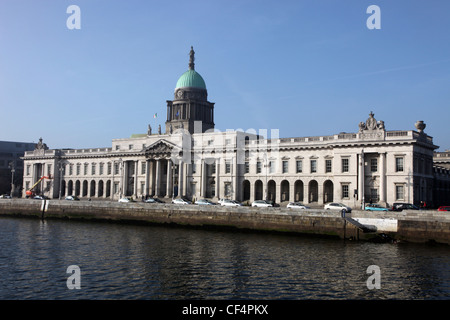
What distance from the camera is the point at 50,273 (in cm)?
2644

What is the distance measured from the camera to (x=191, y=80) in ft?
323

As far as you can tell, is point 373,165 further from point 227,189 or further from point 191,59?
point 191,59

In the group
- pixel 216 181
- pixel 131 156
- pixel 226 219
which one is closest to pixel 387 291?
pixel 226 219

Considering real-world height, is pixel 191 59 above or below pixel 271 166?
above

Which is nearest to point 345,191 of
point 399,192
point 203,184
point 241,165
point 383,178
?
point 383,178

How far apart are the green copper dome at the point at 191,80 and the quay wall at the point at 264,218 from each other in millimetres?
42935

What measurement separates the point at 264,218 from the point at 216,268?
19166 millimetres

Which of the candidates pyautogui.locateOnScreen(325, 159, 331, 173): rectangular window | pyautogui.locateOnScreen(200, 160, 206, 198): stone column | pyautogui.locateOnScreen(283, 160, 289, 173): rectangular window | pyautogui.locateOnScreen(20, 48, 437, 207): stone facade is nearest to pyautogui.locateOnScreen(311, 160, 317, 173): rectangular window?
pyautogui.locateOnScreen(20, 48, 437, 207): stone facade

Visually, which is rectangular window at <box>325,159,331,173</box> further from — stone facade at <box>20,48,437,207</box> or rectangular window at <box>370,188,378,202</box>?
rectangular window at <box>370,188,378,202</box>

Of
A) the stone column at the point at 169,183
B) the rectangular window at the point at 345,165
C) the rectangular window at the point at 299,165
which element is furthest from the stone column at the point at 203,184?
the rectangular window at the point at 345,165

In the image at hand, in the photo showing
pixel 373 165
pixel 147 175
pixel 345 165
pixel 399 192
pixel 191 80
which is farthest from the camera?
pixel 191 80

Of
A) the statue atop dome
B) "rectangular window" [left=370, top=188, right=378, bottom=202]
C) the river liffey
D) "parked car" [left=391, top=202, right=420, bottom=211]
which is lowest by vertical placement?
the river liffey

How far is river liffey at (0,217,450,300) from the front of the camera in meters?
22.8

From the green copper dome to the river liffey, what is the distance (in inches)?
2358
